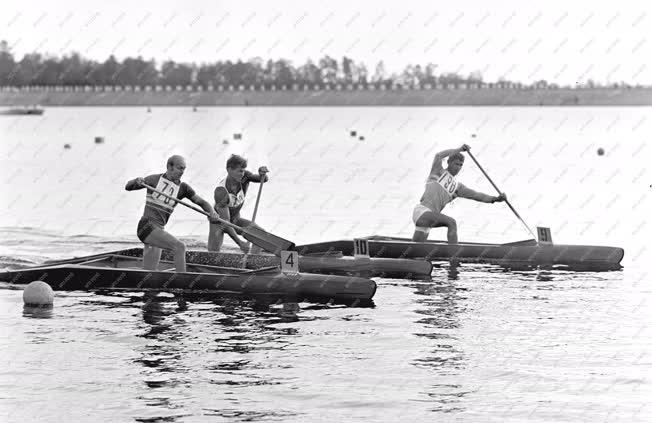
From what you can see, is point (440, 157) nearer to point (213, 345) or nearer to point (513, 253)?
point (513, 253)

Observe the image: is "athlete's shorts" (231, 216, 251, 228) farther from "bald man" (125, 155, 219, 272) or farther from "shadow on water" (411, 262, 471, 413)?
"shadow on water" (411, 262, 471, 413)

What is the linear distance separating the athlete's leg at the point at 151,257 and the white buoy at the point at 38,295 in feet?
Result: 5.61

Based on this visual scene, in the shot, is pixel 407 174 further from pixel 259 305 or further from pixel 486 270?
pixel 259 305

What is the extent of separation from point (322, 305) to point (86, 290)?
13.9ft

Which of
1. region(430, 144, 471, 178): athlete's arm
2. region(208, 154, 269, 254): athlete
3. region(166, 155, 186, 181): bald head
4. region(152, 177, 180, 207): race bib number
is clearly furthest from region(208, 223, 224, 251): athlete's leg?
region(430, 144, 471, 178): athlete's arm

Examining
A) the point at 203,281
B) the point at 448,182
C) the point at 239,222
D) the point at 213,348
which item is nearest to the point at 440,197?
the point at 448,182

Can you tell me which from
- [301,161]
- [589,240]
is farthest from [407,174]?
[589,240]

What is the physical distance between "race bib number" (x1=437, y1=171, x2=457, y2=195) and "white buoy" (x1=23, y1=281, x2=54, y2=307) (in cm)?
816

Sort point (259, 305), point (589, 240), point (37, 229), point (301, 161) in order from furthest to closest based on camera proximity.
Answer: point (301, 161) < point (37, 229) < point (589, 240) < point (259, 305)

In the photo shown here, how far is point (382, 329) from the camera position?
59.2 feet

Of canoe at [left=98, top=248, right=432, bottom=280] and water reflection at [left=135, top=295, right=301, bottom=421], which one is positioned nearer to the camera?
water reflection at [left=135, top=295, right=301, bottom=421]

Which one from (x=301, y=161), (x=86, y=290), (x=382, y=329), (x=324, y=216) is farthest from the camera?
(x=301, y=161)

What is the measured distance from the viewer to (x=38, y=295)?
1981cm

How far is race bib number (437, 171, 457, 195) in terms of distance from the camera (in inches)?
952
